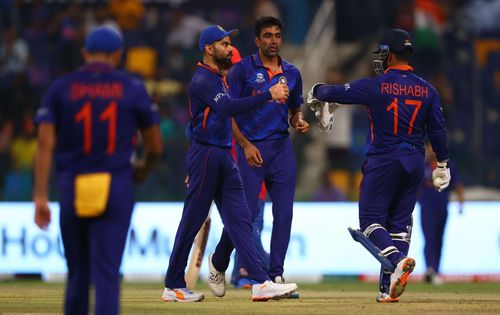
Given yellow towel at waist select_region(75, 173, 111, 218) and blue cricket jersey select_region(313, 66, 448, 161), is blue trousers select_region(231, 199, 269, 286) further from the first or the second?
yellow towel at waist select_region(75, 173, 111, 218)

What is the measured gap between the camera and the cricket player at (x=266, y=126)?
11.8 metres

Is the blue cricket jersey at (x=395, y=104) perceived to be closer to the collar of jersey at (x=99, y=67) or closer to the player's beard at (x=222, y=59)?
the player's beard at (x=222, y=59)

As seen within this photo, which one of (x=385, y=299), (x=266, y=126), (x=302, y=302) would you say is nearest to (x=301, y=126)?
(x=266, y=126)

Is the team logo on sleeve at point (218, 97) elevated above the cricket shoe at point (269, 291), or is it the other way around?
the team logo on sleeve at point (218, 97)

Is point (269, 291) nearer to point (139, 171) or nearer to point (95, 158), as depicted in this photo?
point (139, 171)

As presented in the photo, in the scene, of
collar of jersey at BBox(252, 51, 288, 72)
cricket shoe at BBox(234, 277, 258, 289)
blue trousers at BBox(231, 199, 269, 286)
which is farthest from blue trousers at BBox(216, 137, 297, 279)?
cricket shoe at BBox(234, 277, 258, 289)

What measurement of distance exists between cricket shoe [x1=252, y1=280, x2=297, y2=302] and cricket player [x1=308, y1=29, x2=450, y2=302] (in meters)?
0.89

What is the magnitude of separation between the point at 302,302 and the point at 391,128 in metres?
1.75

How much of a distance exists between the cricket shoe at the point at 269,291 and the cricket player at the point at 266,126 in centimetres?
77

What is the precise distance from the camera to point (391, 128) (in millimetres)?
11281

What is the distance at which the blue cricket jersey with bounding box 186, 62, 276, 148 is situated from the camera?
1077cm

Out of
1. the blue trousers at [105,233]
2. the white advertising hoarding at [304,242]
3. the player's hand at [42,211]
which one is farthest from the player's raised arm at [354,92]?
the white advertising hoarding at [304,242]

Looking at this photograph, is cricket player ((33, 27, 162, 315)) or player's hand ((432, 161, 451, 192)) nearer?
cricket player ((33, 27, 162, 315))

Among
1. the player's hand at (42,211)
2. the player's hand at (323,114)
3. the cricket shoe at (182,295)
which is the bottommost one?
the cricket shoe at (182,295)
